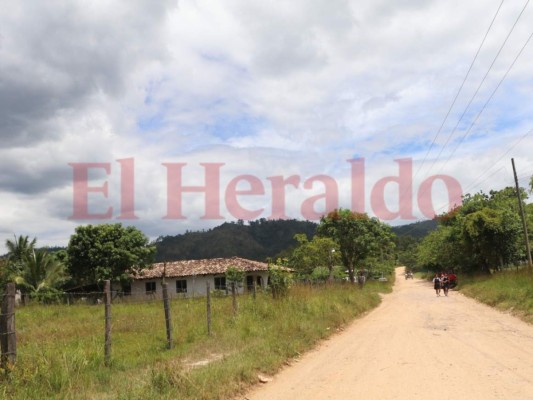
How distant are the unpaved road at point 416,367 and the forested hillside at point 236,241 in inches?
4509

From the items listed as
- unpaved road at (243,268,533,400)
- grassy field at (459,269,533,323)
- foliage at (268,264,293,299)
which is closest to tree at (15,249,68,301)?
foliage at (268,264,293,299)

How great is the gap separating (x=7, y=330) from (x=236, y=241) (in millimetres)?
137066

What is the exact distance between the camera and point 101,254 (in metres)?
42.0

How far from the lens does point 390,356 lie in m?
9.52

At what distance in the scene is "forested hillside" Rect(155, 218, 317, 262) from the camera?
135 m

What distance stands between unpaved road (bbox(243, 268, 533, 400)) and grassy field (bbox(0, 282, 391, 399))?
64 centimetres

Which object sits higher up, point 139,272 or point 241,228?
point 241,228

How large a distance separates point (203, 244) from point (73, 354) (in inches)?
5442

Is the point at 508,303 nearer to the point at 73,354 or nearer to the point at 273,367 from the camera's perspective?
the point at 273,367

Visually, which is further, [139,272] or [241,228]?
[241,228]

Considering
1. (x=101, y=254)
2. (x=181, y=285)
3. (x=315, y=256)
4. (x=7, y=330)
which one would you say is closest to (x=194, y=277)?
(x=181, y=285)

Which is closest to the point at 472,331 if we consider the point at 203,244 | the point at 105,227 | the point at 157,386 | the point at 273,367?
the point at 273,367

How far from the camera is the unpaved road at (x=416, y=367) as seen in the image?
6.68 m

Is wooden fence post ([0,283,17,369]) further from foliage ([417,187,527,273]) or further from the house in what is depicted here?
the house
